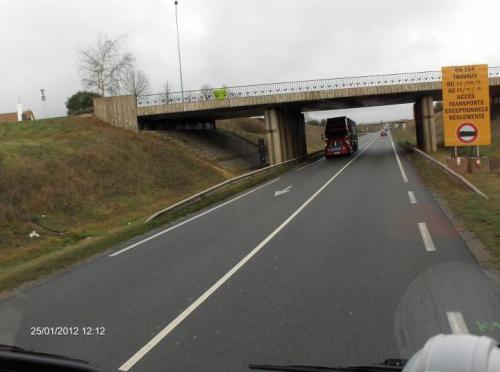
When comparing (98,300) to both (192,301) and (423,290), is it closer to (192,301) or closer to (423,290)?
(192,301)

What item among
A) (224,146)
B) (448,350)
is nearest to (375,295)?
(448,350)

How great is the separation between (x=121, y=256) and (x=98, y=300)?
3.43 meters

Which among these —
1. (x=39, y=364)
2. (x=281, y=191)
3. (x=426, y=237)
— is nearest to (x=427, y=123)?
(x=281, y=191)

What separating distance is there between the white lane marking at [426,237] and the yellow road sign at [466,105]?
13289 millimetres

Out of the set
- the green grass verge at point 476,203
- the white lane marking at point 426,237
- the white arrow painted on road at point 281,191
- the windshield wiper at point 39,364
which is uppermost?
the windshield wiper at point 39,364

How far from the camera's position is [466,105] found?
76.4 feet

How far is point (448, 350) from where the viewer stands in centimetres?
194

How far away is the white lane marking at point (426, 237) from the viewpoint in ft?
29.0

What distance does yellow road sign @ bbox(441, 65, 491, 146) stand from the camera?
22641 millimetres

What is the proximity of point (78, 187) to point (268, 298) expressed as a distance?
1645 cm

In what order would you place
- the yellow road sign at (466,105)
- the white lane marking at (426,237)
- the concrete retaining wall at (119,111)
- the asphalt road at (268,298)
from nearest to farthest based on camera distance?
the asphalt road at (268,298)
the white lane marking at (426,237)
the yellow road sign at (466,105)
the concrete retaining wall at (119,111)

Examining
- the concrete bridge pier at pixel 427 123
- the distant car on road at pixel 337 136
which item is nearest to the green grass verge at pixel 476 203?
the distant car on road at pixel 337 136

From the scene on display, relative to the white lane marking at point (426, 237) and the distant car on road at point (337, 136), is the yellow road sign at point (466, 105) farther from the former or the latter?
the distant car on road at point (337, 136)

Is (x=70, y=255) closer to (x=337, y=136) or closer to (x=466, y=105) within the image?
(x=466, y=105)
